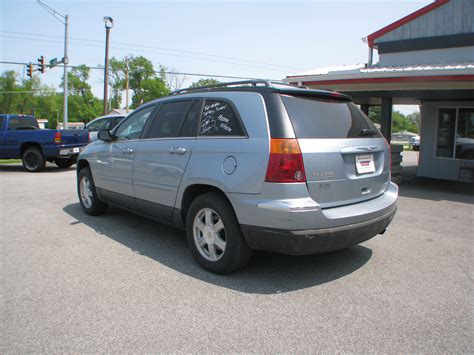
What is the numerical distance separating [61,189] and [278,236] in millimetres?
7044

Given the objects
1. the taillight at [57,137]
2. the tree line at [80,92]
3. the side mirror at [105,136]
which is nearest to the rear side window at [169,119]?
the side mirror at [105,136]

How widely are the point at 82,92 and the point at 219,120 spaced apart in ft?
321

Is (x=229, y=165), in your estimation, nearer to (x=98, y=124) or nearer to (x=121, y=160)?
(x=121, y=160)

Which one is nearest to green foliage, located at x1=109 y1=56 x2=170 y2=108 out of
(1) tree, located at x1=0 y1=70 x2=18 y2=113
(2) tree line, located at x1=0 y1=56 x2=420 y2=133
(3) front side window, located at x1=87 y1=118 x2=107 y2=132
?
(2) tree line, located at x1=0 y1=56 x2=420 y2=133

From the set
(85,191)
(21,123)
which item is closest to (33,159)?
(21,123)

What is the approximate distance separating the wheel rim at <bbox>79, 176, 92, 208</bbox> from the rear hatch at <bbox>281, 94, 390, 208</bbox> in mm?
3949

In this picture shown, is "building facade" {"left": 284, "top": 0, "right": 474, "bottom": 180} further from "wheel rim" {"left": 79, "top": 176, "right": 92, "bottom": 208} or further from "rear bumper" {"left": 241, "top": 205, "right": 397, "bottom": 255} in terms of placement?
"rear bumper" {"left": 241, "top": 205, "right": 397, "bottom": 255}

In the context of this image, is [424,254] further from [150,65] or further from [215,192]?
[150,65]

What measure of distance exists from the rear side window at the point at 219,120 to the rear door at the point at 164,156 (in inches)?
5.5

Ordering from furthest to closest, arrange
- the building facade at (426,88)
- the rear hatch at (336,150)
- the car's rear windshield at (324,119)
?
the building facade at (426,88) → the car's rear windshield at (324,119) → the rear hatch at (336,150)

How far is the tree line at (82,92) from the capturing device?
72500mm

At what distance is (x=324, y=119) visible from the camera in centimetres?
371

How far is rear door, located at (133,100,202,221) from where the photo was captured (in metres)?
4.23

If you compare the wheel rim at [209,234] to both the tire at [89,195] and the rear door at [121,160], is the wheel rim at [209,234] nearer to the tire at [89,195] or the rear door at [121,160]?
the rear door at [121,160]
